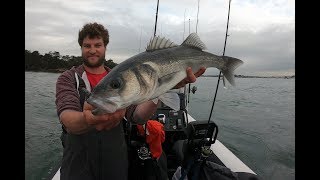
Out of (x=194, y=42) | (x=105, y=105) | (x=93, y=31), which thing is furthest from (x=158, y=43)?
(x=93, y=31)

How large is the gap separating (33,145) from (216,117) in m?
12.8

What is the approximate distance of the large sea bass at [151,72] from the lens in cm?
238

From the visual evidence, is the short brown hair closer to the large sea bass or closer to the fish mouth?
the large sea bass

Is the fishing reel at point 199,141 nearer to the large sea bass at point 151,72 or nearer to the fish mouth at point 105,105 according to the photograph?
the large sea bass at point 151,72

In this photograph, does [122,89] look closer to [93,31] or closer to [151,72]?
[151,72]

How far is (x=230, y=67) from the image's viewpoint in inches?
140

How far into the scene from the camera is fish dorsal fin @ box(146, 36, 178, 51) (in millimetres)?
2941

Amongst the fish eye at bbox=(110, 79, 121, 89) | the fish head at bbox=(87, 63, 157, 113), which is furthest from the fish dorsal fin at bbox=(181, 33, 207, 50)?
the fish eye at bbox=(110, 79, 121, 89)
